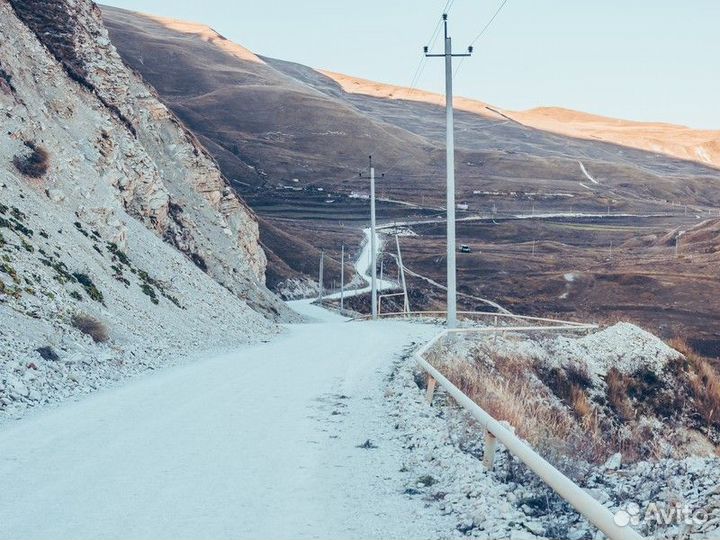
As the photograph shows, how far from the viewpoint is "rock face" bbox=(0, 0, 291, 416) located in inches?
637

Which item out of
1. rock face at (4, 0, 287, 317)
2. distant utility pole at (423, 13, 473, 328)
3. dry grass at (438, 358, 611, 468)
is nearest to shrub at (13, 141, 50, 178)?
rock face at (4, 0, 287, 317)

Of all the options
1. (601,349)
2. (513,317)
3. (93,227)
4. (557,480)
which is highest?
(557,480)

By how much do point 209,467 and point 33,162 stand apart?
2138 cm

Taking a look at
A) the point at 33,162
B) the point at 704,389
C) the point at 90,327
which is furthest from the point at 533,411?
the point at 33,162

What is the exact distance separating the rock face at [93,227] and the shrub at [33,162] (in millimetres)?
49

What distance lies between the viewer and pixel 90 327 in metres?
17.8

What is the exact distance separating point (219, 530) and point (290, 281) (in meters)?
86.3

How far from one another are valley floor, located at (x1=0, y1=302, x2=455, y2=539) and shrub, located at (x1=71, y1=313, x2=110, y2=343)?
3688 millimetres

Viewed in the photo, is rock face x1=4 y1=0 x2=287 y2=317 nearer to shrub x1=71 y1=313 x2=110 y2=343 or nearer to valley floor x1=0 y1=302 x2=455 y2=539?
shrub x1=71 y1=313 x2=110 y2=343

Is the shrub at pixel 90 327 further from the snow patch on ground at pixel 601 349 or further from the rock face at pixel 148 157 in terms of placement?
the rock face at pixel 148 157

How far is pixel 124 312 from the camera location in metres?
22.1

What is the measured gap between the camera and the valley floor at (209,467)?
6375mm

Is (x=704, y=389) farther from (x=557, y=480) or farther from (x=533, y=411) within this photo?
(x=557, y=480)

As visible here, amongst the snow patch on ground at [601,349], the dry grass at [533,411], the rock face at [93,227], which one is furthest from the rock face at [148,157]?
the dry grass at [533,411]
